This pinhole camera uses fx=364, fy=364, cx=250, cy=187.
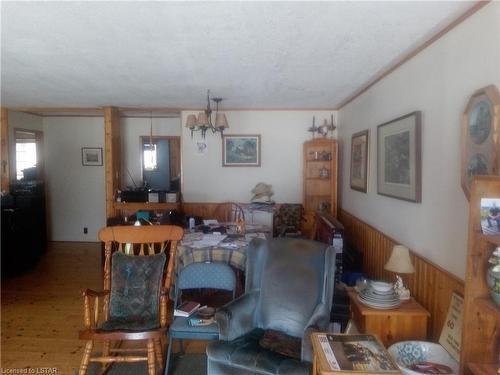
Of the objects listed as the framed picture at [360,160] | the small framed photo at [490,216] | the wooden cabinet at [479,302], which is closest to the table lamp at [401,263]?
the wooden cabinet at [479,302]

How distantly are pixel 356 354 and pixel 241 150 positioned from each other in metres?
4.17

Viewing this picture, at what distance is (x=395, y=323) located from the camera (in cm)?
234

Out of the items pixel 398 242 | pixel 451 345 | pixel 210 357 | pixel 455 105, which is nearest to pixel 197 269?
pixel 210 357

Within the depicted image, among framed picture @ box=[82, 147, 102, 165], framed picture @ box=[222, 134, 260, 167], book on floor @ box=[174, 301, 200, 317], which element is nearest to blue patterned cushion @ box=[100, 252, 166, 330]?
book on floor @ box=[174, 301, 200, 317]

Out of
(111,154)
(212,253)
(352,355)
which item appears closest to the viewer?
(352,355)

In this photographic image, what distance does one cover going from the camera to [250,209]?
5355 millimetres

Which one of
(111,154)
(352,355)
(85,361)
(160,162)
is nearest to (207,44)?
(352,355)

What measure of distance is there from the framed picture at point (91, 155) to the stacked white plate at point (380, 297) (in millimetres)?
5702

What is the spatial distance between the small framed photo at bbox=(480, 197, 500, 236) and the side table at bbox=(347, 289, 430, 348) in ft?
3.51

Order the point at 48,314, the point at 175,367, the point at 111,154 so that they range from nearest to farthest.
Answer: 1. the point at 175,367
2. the point at 48,314
3. the point at 111,154

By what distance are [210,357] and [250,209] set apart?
3243 millimetres

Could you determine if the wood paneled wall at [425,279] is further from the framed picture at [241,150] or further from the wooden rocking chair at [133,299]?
the framed picture at [241,150]

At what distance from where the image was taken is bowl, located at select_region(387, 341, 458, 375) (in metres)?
2.07

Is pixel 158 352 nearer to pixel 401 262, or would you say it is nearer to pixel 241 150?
pixel 401 262
